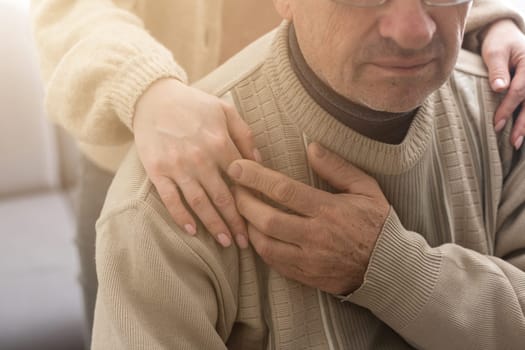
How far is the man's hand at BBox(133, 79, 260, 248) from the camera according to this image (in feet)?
3.35

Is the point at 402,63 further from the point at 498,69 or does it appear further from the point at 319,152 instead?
the point at 498,69

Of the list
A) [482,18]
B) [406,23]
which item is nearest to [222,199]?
[406,23]

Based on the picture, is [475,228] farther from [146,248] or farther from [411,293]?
[146,248]

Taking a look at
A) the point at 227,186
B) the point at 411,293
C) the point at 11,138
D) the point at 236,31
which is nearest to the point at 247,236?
the point at 227,186

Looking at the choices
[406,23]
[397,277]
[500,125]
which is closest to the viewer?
[406,23]

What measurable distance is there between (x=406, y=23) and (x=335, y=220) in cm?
31

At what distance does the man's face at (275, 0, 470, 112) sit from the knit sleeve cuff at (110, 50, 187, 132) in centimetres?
24

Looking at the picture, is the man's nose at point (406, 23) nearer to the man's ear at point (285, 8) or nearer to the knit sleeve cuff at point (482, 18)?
the man's ear at point (285, 8)

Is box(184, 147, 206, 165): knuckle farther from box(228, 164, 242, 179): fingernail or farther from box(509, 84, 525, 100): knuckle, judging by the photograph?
box(509, 84, 525, 100): knuckle

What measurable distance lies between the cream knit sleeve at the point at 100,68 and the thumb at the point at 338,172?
264 millimetres

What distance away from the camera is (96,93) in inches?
44.9

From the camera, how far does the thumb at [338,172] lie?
1077mm

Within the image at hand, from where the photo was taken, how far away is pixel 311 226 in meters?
1.03

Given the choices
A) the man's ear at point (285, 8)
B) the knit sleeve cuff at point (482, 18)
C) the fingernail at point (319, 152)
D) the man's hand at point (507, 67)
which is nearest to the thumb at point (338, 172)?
the fingernail at point (319, 152)
